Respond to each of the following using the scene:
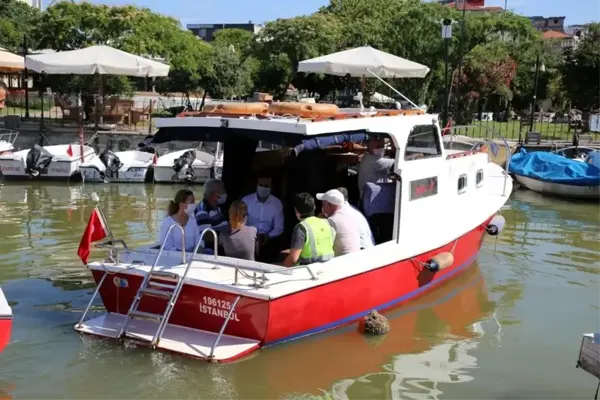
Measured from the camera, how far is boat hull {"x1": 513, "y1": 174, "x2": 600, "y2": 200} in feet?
64.0

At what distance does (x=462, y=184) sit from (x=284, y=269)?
436cm

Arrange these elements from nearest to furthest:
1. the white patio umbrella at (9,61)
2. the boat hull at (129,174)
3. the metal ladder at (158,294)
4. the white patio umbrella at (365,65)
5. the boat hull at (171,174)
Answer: the metal ladder at (158,294)
the white patio umbrella at (9,61)
the white patio umbrella at (365,65)
the boat hull at (171,174)
the boat hull at (129,174)

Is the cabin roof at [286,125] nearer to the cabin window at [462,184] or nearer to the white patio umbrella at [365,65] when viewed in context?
the cabin window at [462,184]

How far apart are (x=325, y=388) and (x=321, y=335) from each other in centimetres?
108

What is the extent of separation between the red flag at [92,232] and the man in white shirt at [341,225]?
241 centimetres

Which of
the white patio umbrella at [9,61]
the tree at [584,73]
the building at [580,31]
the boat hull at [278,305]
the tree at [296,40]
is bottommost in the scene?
the boat hull at [278,305]

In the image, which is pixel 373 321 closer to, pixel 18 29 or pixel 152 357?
pixel 152 357

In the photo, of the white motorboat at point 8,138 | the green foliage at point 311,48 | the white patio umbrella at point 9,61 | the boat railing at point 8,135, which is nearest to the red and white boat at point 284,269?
the white patio umbrella at point 9,61

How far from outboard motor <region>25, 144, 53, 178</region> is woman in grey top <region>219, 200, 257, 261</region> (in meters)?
14.1

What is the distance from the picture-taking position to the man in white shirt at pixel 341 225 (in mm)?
8305

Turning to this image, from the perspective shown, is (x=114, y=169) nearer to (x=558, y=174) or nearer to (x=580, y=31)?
(x=558, y=174)

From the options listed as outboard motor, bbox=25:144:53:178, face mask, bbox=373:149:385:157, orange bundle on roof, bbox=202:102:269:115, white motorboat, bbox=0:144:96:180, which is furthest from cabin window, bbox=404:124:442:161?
outboard motor, bbox=25:144:53:178

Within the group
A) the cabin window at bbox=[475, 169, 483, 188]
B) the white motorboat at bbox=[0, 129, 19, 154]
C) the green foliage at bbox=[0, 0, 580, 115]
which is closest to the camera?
the cabin window at bbox=[475, 169, 483, 188]

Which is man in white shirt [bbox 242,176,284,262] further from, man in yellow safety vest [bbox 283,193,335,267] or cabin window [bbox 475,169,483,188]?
cabin window [bbox 475,169,483,188]
